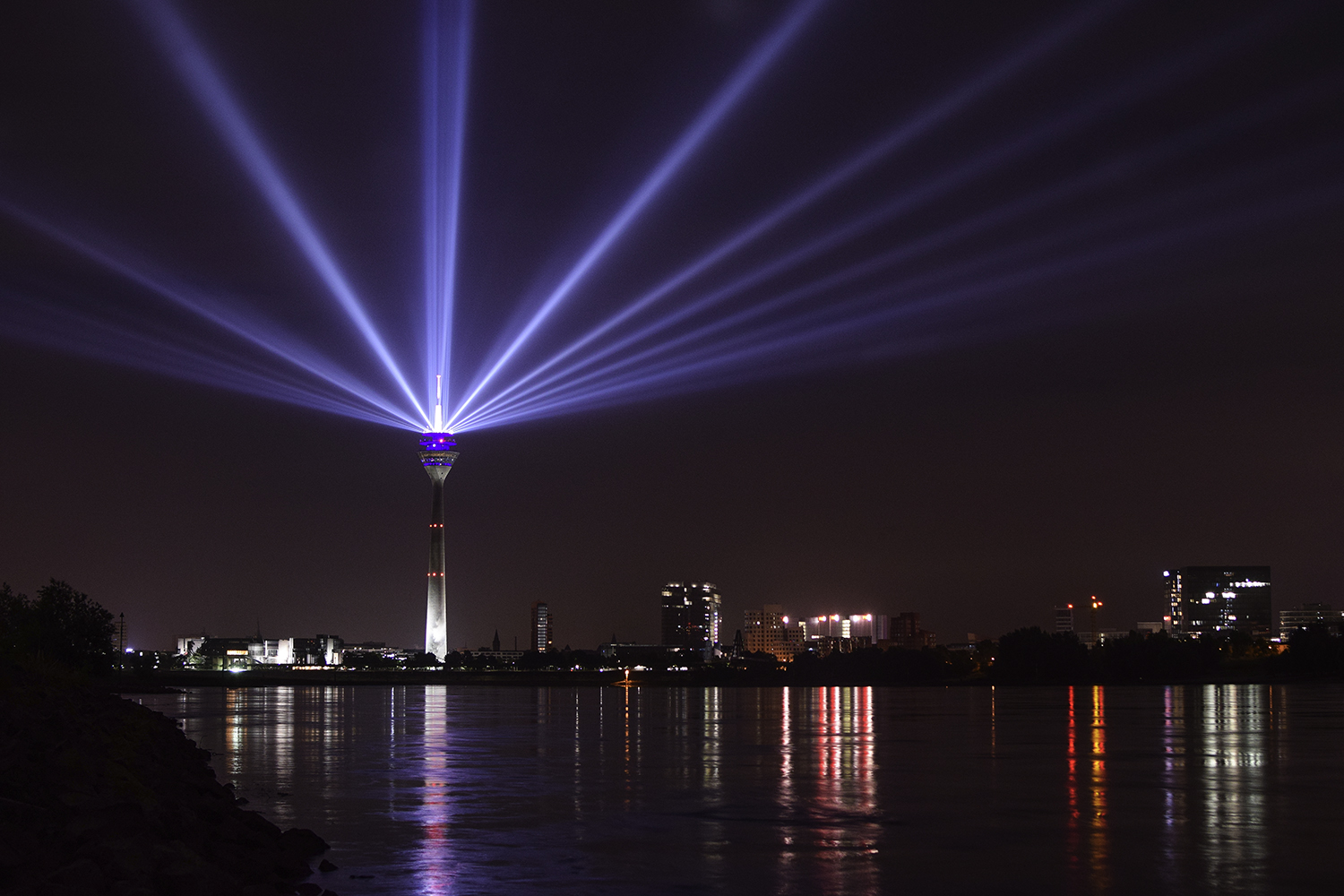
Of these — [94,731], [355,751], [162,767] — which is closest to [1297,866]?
[162,767]

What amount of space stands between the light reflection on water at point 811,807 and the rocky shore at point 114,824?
1.25 metres

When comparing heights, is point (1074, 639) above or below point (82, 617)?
below

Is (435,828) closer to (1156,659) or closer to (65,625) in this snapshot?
(65,625)

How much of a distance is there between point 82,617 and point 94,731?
71.5 meters

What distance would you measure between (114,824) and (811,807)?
13.3 m

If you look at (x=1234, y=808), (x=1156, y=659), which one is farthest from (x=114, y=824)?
(x=1156, y=659)

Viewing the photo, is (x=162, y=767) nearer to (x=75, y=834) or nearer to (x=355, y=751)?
(x=75, y=834)

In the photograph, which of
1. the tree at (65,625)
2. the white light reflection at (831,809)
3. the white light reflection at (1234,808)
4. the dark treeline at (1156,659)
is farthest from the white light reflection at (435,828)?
the dark treeline at (1156,659)

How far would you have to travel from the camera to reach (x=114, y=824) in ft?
50.3

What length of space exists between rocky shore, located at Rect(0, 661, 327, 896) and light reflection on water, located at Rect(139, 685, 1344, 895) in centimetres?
125

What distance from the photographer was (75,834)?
1427cm

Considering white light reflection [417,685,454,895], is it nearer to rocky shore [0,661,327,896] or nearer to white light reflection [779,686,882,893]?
rocky shore [0,661,327,896]

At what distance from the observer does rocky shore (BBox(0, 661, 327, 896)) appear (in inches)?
508

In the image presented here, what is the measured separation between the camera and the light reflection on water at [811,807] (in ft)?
56.5
